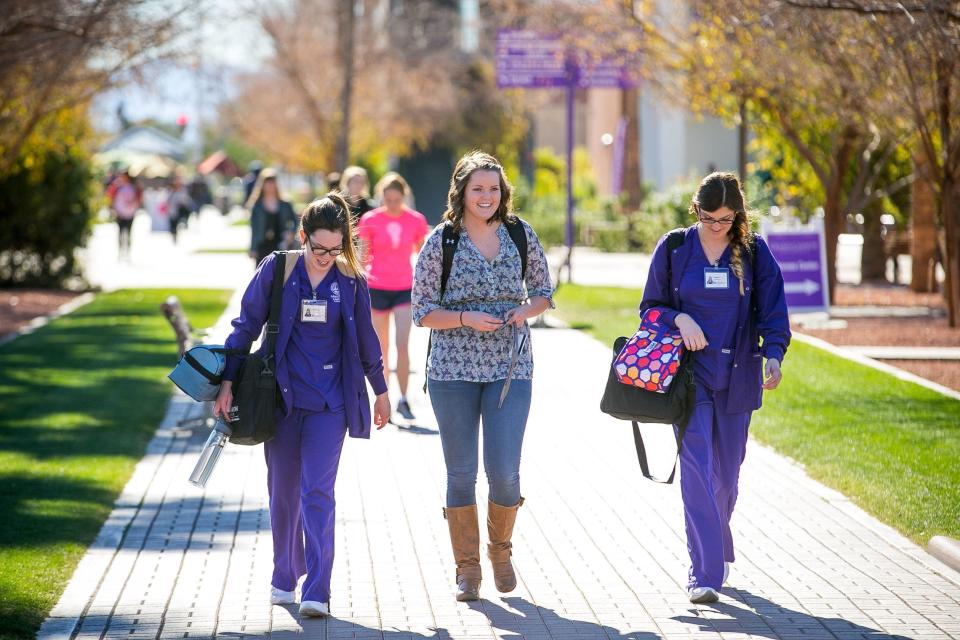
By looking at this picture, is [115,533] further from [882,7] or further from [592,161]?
[592,161]

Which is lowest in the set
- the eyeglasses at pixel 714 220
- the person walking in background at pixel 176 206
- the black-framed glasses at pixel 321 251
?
the black-framed glasses at pixel 321 251

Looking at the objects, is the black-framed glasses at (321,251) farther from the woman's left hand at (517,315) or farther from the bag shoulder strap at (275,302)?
the woman's left hand at (517,315)

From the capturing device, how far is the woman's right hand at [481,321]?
601cm

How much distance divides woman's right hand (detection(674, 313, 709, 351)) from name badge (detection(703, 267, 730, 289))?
17cm

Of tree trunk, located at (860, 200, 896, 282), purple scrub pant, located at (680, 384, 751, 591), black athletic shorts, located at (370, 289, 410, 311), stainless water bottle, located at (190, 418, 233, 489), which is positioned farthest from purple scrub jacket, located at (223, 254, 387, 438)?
tree trunk, located at (860, 200, 896, 282)

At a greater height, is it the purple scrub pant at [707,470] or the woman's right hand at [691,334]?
the woman's right hand at [691,334]

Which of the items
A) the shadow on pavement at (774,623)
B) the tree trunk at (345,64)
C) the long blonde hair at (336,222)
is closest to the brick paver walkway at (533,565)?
the shadow on pavement at (774,623)

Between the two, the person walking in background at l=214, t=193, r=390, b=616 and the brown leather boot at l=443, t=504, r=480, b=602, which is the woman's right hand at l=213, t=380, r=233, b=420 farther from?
the brown leather boot at l=443, t=504, r=480, b=602

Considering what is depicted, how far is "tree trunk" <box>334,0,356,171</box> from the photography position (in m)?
32.5

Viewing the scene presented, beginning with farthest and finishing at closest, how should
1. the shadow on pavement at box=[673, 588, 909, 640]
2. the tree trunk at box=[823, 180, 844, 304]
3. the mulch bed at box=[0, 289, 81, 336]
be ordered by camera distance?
the mulch bed at box=[0, 289, 81, 336] → the tree trunk at box=[823, 180, 844, 304] → the shadow on pavement at box=[673, 588, 909, 640]

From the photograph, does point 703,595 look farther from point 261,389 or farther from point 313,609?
point 261,389

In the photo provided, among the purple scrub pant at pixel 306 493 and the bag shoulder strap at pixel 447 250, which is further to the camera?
the bag shoulder strap at pixel 447 250

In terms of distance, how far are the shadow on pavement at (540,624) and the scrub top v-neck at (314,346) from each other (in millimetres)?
1021

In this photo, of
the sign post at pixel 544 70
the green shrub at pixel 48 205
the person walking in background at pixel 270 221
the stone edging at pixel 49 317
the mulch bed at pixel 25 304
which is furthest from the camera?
the sign post at pixel 544 70
